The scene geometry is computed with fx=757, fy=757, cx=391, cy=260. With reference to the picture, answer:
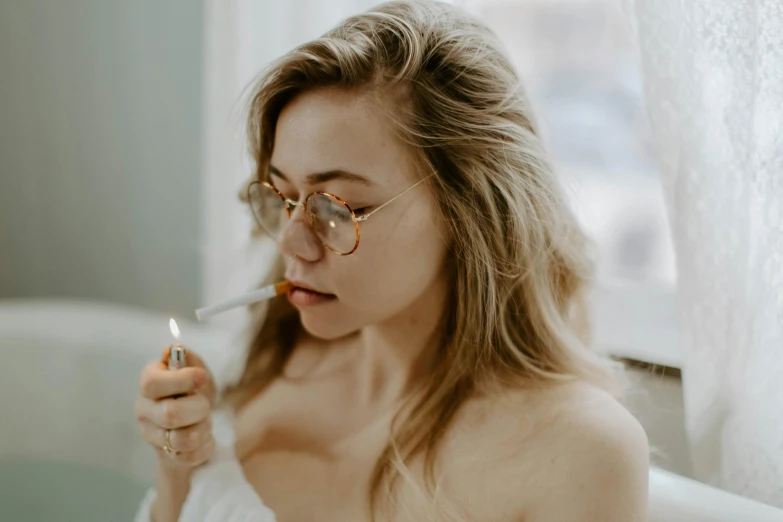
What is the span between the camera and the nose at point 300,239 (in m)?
0.92

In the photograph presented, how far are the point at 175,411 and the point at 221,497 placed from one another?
5.6 inches

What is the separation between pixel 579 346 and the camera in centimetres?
102

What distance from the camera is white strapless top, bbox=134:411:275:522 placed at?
1000 millimetres

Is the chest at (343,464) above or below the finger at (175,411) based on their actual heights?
below

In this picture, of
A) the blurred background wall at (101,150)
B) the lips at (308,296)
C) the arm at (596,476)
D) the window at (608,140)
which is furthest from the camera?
the blurred background wall at (101,150)

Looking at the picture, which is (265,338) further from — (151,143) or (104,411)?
(151,143)

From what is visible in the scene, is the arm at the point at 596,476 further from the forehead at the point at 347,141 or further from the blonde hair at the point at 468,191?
the forehead at the point at 347,141

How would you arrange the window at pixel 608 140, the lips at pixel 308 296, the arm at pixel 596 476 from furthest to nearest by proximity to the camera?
1. the window at pixel 608 140
2. the lips at pixel 308 296
3. the arm at pixel 596 476

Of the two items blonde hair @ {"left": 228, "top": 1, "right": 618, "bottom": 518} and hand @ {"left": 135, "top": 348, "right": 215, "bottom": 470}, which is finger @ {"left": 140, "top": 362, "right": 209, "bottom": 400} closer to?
hand @ {"left": 135, "top": 348, "right": 215, "bottom": 470}

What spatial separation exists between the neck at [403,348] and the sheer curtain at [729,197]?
14.3 inches

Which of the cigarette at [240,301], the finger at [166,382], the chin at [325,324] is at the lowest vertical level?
the finger at [166,382]

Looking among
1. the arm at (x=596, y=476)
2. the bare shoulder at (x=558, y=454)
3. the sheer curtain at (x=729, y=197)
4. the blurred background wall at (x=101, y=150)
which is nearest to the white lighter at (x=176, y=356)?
the bare shoulder at (x=558, y=454)

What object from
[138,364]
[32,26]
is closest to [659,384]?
[138,364]

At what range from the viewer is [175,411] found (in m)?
1.00
